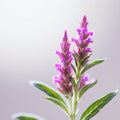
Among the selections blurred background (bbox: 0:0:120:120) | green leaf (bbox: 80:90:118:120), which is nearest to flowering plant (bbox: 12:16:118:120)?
green leaf (bbox: 80:90:118:120)

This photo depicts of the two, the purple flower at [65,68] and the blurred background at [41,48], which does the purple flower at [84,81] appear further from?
the blurred background at [41,48]

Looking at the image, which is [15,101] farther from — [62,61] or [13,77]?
[62,61]

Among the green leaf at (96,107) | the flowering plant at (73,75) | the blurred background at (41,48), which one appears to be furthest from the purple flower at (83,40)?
the blurred background at (41,48)

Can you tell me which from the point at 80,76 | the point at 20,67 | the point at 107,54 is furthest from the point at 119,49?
the point at 80,76

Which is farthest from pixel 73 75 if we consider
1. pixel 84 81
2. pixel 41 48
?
pixel 41 48

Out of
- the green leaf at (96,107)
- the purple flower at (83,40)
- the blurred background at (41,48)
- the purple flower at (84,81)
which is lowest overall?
the green leaf at (96,107)

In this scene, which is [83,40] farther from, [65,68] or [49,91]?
[49,91]
